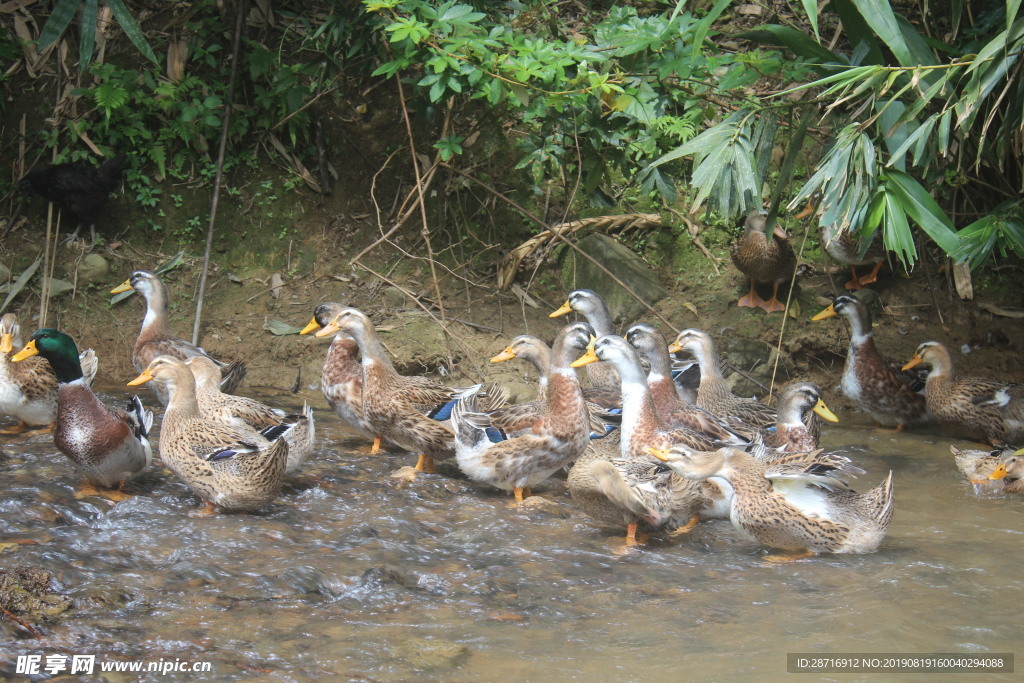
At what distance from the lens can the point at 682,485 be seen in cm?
566

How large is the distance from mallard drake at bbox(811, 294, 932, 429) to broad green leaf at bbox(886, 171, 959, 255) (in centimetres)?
228

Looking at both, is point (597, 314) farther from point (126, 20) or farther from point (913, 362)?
point (126, 20)

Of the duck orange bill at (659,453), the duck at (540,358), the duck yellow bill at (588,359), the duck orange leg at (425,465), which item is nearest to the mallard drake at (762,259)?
the duck at (540,358)

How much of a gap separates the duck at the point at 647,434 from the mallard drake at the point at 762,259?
9.28ft

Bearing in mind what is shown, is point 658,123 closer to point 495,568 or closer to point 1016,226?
point 1016,226

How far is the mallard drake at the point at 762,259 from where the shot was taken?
8.91 metres

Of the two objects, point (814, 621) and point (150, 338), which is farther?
point (150, 338)

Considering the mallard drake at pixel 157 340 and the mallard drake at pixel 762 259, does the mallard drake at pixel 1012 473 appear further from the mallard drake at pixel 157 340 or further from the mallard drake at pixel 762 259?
the mallard drake at pixel 157 340

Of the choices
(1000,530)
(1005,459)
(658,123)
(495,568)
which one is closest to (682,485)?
(495,568)

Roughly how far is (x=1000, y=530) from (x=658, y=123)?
3.81m

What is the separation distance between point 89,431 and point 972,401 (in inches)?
259

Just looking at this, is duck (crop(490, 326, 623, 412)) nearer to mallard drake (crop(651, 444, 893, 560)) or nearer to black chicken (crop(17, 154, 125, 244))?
mallard drake (crop(651, 444, 893, 560))

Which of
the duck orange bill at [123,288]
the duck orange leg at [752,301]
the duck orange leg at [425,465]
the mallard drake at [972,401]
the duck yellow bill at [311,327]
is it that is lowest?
the duck orange leg at [425,465]

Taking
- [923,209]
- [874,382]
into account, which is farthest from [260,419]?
[874,382]
